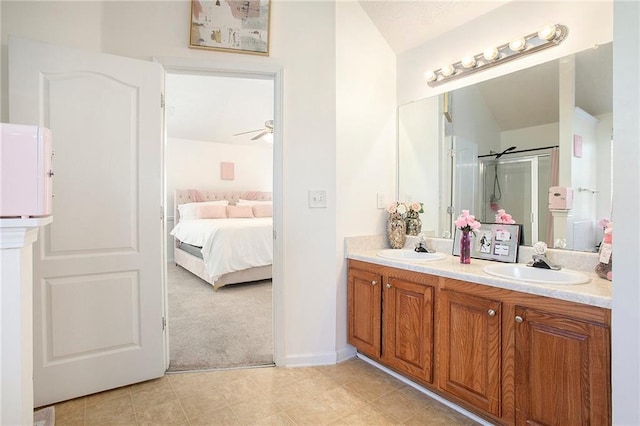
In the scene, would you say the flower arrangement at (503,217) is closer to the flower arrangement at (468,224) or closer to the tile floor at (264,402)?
the flower arrangement at (468,224)

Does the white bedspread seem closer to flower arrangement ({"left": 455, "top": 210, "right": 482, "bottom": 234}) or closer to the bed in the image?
the bed

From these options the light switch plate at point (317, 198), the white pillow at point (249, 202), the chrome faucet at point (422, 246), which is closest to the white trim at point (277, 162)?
the light switch plate at point (317, 198)

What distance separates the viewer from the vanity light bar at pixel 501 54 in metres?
1.84

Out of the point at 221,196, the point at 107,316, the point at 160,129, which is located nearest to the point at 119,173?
the point at 160,129

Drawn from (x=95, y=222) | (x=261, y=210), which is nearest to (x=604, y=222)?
(x=95, y=222)

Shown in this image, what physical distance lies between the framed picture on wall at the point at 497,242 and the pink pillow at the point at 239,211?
4627 mm

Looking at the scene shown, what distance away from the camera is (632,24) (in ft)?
3.54

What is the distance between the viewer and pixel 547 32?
185 cm

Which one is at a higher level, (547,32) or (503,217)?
(547,32)

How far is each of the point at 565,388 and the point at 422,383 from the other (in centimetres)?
79

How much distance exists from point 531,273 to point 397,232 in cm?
96

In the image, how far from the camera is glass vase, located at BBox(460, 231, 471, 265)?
199 cm

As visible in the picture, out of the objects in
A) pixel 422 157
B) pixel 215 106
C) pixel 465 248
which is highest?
pixel 215 106

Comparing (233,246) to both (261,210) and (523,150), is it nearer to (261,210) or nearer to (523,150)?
(261,210)
